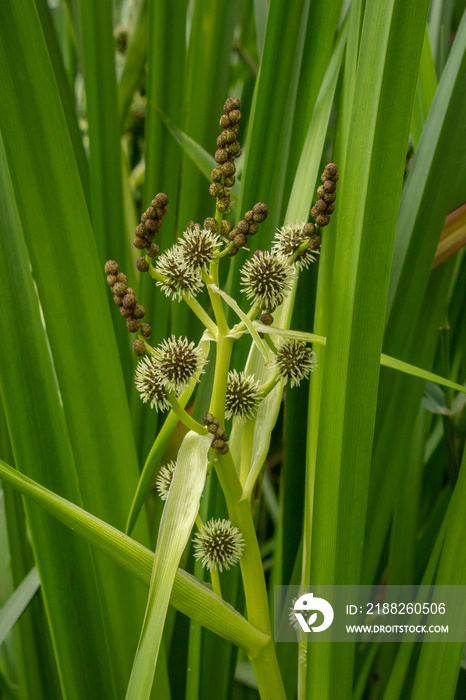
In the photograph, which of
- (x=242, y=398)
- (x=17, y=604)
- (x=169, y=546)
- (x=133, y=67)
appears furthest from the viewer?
(x=133, y=67)

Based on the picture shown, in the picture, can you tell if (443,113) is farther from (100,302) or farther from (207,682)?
(207,682)

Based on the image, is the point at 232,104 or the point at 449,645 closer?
the point at 232,104

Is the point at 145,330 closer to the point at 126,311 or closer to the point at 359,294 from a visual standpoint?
the point at 126,311

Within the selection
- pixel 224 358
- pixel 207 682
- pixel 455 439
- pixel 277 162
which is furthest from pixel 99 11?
pixel 207 682

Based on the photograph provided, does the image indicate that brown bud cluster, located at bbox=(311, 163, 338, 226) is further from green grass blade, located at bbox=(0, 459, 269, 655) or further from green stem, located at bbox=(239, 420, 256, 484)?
green grass blade, located at bbox=(0, 459, 269, 655)

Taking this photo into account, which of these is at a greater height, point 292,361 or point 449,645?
point 292,361

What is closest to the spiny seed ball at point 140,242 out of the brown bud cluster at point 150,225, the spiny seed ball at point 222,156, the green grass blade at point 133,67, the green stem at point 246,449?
the brown bud cluster at point 150,225
